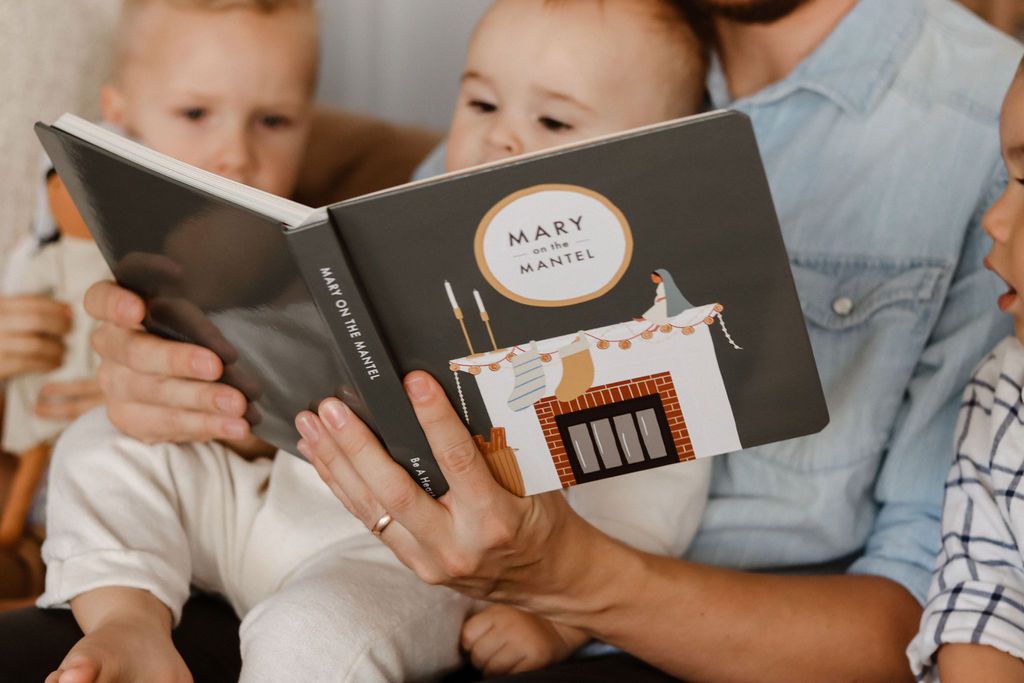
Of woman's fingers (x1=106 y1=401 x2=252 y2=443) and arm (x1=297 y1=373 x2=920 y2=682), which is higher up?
woman's fingers (x1=106 y1=401 x2=252 y2=443)

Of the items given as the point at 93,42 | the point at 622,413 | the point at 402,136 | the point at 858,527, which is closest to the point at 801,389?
the point at 622,413

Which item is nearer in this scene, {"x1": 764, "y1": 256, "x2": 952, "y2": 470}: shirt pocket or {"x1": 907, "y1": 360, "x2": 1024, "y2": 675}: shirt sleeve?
{"x1": 907, "y1": 360, "x2": 1024, "y2": 675}: shirt sleeve

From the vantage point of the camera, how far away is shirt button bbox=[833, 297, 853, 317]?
1.18m

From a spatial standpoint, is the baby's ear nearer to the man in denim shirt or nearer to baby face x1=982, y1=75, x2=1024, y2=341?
the man in denim shirt

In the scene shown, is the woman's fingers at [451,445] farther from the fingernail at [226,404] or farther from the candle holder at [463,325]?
the fingernail at [226,404]

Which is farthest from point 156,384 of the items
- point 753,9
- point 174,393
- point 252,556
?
point 753,9

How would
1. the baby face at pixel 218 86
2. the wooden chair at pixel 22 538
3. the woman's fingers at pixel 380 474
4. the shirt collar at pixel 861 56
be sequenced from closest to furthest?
1. the woman's fingers at pixel 380 474
2. the shirt collar at pixel 861 56
3. the wooden chair at pixel 22 538
4. the baby face at pixel 218 86

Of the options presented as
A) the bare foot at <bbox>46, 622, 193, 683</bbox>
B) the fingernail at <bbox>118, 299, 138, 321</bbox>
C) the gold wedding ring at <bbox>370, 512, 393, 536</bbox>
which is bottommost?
the bare foot at <bbox>46, 622, 193, 683</bbox>

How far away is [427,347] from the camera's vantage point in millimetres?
828

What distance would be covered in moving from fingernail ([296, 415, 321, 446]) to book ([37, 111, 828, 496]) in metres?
0.03

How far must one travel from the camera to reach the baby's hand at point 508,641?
3.59 feet

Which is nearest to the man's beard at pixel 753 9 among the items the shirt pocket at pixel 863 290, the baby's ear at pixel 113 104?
the shirt pocket at pixel 863 290

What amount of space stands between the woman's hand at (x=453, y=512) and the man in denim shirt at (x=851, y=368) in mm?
30

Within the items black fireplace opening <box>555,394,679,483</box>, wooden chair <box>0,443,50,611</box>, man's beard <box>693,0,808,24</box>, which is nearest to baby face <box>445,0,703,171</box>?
man's beard <box>693,0,808,24</box>
